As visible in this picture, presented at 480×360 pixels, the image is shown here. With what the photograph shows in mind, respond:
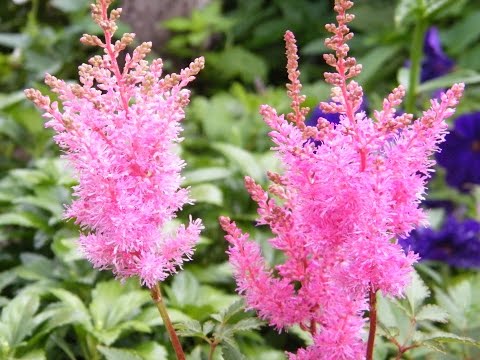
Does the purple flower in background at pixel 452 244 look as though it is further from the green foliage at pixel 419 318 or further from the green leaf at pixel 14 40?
the green leaf at pixel 14 40

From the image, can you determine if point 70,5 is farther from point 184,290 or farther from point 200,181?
point 184,290

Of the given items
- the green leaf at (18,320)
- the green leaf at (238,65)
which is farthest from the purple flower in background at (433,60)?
the green leaf at (18,320)

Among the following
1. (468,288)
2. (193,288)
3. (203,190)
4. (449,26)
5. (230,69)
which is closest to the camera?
(468,288)

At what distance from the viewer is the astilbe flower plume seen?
0.98m

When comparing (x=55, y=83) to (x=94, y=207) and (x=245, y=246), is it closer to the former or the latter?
(x=94, y=207)

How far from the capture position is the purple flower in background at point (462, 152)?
102 inches

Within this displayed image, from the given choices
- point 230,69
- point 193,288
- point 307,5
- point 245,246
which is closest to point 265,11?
point 307,5

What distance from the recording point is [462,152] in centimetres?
262

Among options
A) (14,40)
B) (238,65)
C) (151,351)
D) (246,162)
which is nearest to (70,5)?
(14,40)

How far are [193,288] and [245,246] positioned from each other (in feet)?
2.85

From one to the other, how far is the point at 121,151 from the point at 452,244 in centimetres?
151

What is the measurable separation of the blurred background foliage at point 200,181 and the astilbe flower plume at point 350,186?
7.9 inches

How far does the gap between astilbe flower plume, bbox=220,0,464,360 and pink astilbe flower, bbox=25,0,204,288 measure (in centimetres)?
15

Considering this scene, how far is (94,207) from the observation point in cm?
101
